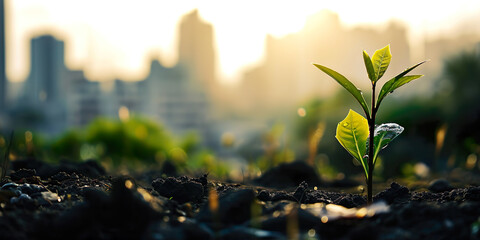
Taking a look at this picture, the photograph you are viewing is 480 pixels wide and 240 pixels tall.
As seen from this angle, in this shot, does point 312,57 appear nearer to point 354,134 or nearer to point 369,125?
point 354,134

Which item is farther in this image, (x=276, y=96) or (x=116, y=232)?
(x=276, y=96)

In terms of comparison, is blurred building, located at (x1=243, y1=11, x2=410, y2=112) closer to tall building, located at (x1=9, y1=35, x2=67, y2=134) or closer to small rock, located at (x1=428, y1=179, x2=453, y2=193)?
small rock, located at (x1=428, y1=179, x2=453, y2=193)

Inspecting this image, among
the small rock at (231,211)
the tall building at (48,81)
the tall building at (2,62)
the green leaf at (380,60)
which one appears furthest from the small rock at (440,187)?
the tall building at (48,81)

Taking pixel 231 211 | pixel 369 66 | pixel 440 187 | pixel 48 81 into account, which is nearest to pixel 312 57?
pixel 440 187

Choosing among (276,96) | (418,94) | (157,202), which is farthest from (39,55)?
(157,202)

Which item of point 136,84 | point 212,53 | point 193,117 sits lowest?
point 193,117

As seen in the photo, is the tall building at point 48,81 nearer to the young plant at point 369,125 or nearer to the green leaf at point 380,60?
Answer: the young plant at point 369,125

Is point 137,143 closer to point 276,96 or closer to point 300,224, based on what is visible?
point 300,224
